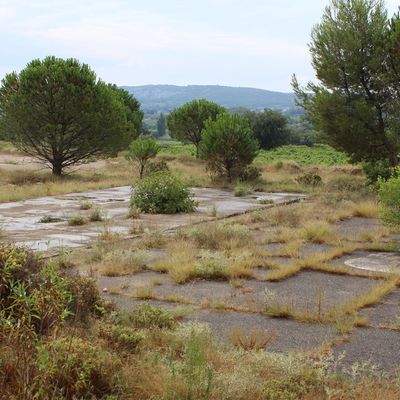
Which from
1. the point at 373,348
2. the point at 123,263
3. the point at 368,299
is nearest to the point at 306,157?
the point at 123,263

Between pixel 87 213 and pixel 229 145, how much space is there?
10190mm

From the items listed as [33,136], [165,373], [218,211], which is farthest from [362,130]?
[165,373]

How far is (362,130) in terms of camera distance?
2030cm

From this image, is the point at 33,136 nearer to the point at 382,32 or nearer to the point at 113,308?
the point at 382,32

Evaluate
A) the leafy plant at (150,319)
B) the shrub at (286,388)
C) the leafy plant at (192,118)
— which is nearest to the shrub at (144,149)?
the leafy plant at (192,118)

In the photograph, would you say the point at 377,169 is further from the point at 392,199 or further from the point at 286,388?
the point at 286,388

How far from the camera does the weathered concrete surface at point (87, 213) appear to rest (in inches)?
479

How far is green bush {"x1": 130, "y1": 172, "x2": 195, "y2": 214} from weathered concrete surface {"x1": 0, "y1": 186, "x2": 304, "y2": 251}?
50cm

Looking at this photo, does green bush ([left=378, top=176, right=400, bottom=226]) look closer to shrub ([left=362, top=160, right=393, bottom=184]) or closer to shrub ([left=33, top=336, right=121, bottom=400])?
shrub ([left=33, top=336, right=121, bottom=400])

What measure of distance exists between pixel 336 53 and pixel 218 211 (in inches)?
333

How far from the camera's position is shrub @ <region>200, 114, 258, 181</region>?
81.2 feet

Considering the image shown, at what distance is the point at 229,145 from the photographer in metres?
24.8

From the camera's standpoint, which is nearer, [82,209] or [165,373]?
[165,373]

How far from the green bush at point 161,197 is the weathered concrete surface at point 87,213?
0.50m
